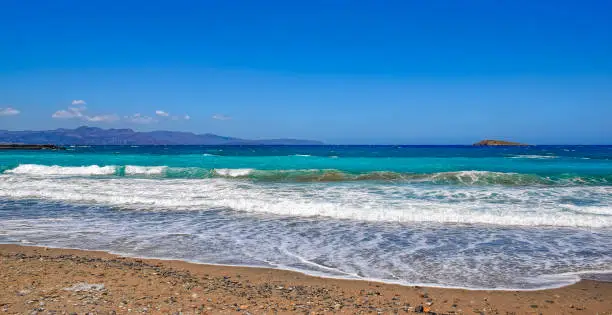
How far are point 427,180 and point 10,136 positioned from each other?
184949 mm

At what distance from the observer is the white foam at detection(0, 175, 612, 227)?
10609 millimetres

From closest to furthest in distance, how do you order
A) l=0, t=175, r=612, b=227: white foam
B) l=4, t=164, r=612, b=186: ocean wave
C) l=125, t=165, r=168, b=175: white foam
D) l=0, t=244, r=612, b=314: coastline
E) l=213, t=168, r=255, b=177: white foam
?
l=0, t=244, r=612, b=314: coastline → l=0, t=175, r=612, b=227: white foam → l=4, t=164, r=612, b=186: ocean wave → l=213, t=168, r=255, b=177: white foam → l=125, t=165, r=168, b=175: white foam

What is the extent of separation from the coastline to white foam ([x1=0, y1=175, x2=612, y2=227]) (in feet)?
16.3

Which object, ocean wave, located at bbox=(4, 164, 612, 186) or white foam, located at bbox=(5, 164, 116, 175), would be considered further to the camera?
white foam, located at bbox=(5, 164, 116, 175)

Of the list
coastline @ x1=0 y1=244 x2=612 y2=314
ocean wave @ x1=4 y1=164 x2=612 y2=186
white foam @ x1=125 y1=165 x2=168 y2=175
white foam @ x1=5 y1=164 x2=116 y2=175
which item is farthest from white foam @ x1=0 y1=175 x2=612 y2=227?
white foam @ x1=5 y1=164 x2=116 y2=175

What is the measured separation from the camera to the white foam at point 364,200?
1061 cm

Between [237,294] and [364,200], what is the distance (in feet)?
27.7

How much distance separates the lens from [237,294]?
5.04m

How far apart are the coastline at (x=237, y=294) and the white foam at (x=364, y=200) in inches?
196

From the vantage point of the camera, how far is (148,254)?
7223 millimetres

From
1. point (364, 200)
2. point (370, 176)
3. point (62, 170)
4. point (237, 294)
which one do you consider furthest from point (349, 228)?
point (62, 170)

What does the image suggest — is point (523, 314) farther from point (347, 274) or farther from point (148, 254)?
point (148, 254)

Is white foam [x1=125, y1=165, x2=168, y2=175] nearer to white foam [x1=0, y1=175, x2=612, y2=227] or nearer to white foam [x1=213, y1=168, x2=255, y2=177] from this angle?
white foam [x1=213, y1=168, x2=255, y2=177]

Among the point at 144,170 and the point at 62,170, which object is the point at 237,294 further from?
the point at 62,170
